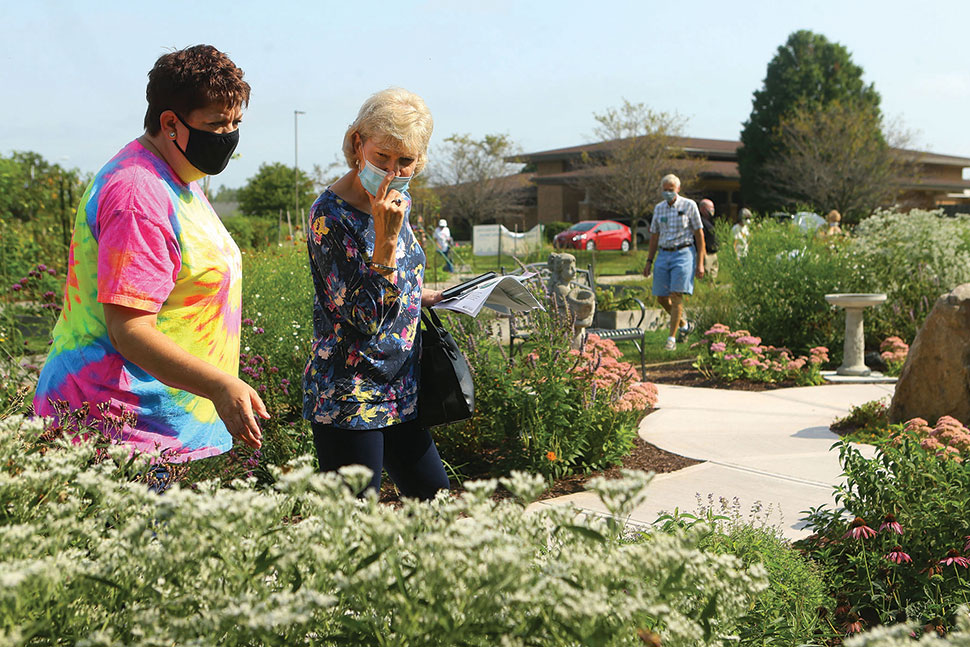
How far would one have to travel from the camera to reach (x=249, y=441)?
1.92 m

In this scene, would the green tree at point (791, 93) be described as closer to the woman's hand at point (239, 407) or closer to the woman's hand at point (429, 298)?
the woman's hand at point (429, 298)

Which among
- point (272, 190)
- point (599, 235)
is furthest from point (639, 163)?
point (272, 190)

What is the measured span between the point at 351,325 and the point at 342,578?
4.74 feet

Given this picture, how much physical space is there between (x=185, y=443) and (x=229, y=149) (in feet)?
2.66

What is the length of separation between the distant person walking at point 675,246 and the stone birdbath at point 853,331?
198cm

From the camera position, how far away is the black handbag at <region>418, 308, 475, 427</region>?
9.09ft

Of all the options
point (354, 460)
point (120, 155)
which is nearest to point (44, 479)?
point (120, 155)

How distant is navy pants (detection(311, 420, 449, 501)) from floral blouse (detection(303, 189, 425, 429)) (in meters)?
0.05

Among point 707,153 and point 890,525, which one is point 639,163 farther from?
point 890,525

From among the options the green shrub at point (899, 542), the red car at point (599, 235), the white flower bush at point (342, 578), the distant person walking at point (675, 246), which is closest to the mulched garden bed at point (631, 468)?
the green shrub at point (899, 542)

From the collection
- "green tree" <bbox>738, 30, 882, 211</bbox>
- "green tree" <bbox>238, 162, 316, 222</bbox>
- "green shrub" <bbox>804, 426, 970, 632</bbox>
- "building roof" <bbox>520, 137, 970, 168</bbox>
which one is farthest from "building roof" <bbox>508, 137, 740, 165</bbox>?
"green shrub" <bbox>804, 426, 970, 632</bbox>

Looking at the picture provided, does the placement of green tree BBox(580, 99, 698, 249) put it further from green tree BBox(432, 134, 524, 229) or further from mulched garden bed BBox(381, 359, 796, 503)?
mulched garden bed BBox(381, 359, 796, 503)

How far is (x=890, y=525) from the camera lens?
318 cm

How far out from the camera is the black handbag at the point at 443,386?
277cm
